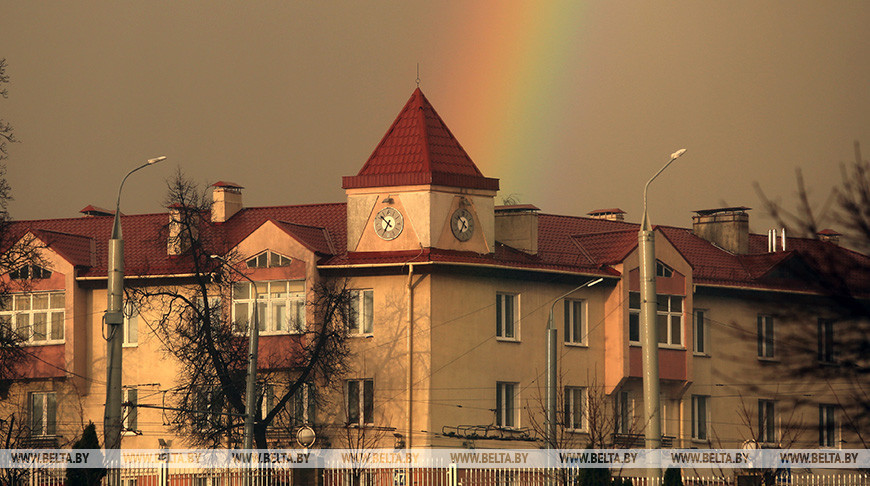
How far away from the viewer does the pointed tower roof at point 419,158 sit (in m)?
55.4

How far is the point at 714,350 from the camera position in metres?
62.3

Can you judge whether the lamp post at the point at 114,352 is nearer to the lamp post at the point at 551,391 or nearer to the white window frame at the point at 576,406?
the lamp post at the point at 551,391

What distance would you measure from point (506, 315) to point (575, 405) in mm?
4517

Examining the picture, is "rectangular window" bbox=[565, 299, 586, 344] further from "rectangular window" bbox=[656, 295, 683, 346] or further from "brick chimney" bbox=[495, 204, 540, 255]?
"rectangular window" bbox=[656, 295, 683, 346]

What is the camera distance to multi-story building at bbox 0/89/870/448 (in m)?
55.0

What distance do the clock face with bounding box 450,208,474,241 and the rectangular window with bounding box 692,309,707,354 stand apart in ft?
36.6

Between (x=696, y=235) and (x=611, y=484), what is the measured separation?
35.0 metres

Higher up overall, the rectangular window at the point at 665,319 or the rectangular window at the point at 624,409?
the rectangular window at the point at 665,319

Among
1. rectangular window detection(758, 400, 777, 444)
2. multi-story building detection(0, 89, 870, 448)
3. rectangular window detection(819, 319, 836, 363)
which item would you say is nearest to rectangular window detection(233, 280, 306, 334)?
multi-story building detection(0, 89, 870, 448)

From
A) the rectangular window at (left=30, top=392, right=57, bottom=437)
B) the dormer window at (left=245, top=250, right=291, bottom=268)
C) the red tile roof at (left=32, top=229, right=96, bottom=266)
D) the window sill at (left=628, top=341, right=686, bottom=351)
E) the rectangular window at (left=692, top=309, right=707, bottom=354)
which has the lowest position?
the rectangular window at (left=30, top=392, right=57, bottom=437)

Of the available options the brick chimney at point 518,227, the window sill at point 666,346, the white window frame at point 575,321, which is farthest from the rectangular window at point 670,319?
the brick chimney at point 518,227

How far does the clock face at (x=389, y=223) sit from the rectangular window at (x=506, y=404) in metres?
6.53

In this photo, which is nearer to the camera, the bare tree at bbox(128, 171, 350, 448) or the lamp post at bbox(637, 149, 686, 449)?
the lamp post at bbox(637, 149, 686, 449)

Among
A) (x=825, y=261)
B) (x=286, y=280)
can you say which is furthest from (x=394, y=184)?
(x=825, y=261)
